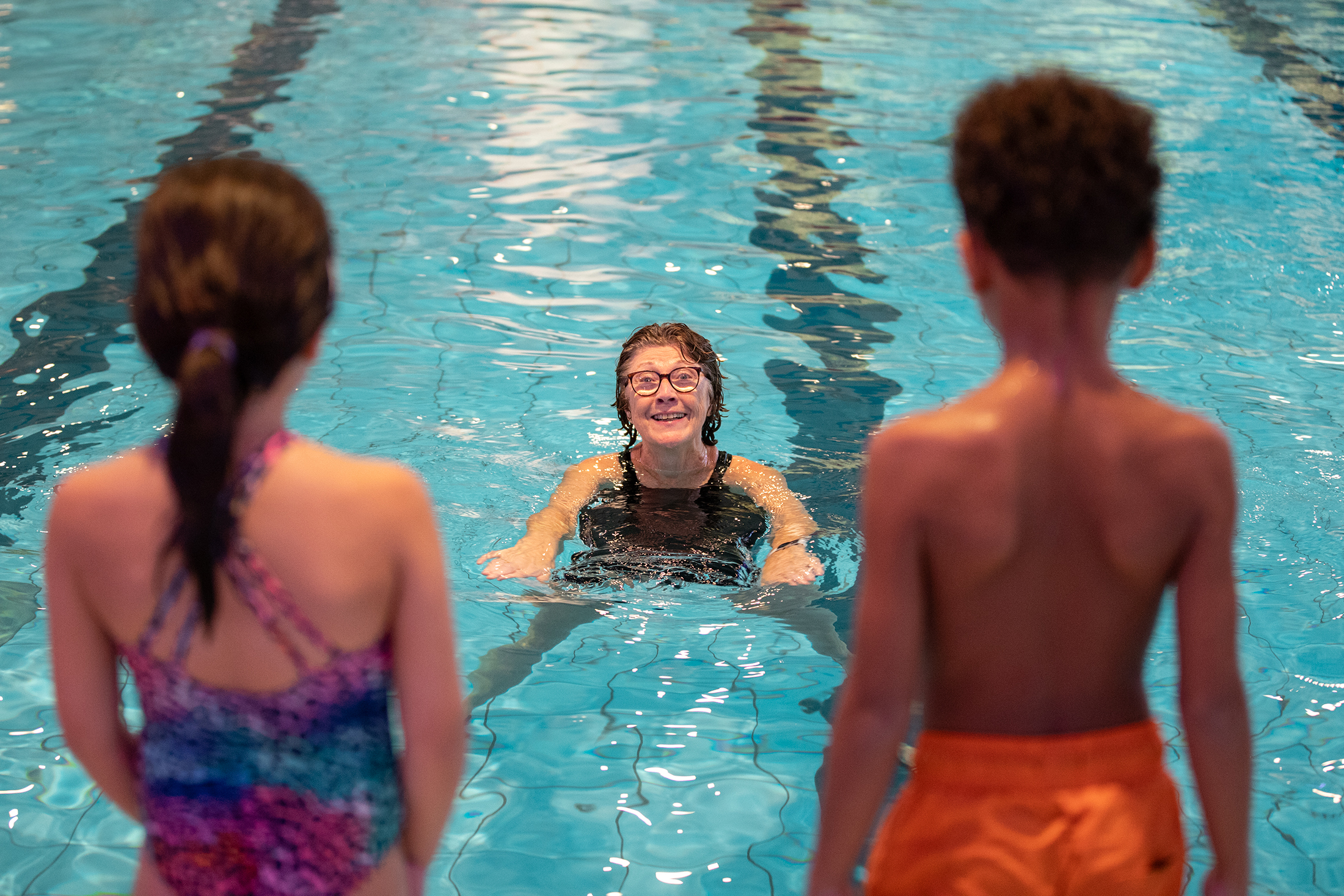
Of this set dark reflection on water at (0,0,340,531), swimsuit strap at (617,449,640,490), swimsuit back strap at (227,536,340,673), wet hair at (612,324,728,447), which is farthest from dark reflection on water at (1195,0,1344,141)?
swimsuit back strap at (227,536,340,673)

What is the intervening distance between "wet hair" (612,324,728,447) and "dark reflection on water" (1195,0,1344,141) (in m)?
6.99

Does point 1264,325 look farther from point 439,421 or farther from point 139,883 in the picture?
point 139,883

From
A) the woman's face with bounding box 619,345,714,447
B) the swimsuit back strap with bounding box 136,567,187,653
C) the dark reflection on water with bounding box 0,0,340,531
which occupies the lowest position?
the dark reflection on water with bounding box 0,0,340,531

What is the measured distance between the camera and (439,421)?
5.25 m

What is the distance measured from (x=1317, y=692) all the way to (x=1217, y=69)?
28.3 feet

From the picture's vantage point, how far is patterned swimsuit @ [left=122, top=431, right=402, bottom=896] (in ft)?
4.50

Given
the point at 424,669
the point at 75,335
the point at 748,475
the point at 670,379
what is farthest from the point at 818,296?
the point at 424,669

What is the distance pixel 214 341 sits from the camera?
4.05ft

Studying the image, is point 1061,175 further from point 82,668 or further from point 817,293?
point 817,293

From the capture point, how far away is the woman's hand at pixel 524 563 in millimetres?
3580

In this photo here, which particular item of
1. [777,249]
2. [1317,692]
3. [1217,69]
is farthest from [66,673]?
[1217,69]

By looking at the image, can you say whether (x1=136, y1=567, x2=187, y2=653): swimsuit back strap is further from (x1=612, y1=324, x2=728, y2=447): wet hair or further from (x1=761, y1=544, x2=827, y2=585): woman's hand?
(x1=612, y1=324, x2=728, y2=447): wet hair

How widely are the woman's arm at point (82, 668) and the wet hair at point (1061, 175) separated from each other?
1.03 metres

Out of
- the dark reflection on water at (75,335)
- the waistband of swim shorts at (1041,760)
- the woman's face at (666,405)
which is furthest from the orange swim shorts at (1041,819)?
the dark reflection on water at (75,335)
